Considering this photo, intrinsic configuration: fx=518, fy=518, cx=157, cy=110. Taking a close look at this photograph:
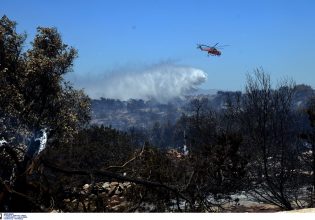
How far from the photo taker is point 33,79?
66.4ft

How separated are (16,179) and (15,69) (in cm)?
1731

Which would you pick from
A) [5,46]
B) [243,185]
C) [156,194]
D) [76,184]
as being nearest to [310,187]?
[243,185]

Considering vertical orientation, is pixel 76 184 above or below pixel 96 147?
below

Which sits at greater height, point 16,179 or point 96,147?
point 96,147

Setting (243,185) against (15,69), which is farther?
(15,69)

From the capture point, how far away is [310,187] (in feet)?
65.0

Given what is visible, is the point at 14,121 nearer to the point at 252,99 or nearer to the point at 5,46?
the point at 5,46

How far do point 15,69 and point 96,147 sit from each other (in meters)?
13.5
